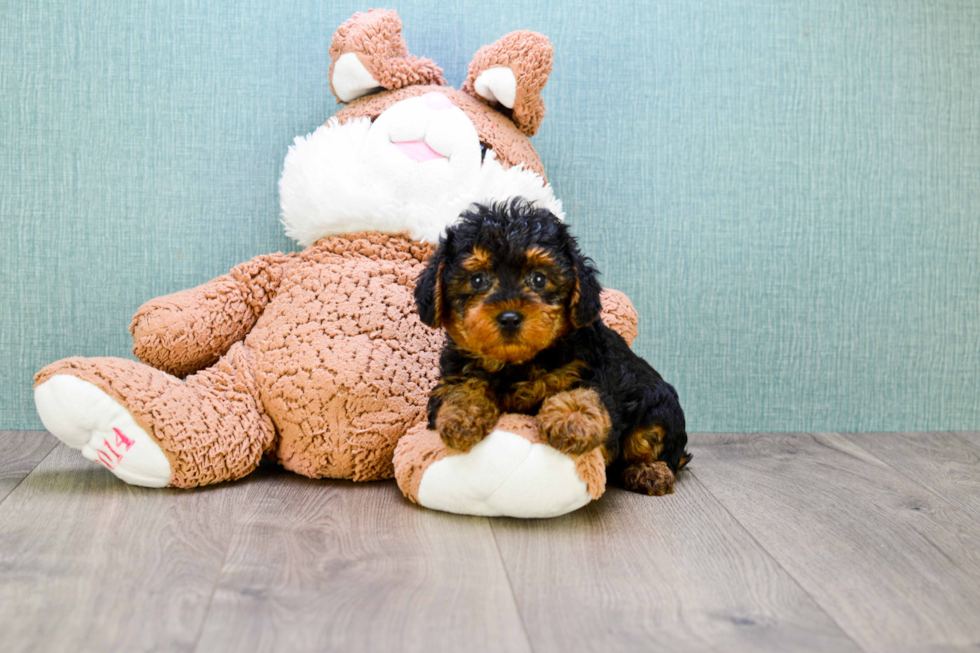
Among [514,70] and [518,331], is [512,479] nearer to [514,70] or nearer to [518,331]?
[518,331]

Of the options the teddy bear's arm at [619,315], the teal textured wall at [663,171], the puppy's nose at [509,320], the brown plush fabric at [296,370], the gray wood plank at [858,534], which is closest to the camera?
the gray wood plank at [858,534]

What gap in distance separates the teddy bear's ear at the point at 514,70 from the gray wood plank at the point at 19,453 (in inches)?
61.5

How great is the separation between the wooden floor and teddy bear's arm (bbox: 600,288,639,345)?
438mm

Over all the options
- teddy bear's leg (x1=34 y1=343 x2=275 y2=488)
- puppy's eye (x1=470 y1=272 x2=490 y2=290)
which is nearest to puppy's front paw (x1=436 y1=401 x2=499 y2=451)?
puppy's eye (x1=470 y1=272 x2=490 y2=290)

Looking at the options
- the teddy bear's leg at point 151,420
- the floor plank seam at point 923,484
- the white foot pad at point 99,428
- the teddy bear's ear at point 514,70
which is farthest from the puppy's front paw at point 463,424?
the floor plank seam at point 923,484

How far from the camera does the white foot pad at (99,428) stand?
1716 mm

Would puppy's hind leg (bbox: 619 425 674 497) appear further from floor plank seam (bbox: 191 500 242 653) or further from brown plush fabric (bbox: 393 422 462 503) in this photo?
floor plank seam (bbox: 191 500 242 653)

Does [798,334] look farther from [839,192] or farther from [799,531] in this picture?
[799,531]

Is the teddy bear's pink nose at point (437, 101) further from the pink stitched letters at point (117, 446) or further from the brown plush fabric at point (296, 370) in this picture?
the pink stitched letters at point (117, 446)

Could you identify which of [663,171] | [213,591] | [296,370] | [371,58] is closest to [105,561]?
[213,591]

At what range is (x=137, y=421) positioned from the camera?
1750mm

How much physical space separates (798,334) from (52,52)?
8.18ft

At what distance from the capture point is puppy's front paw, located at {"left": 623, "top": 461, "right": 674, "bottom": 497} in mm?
1924

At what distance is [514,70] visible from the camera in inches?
82.6
